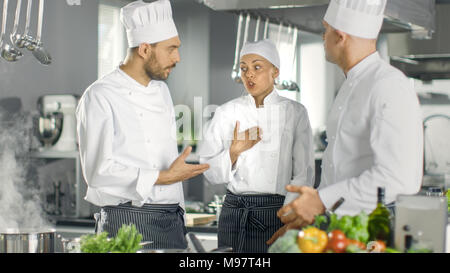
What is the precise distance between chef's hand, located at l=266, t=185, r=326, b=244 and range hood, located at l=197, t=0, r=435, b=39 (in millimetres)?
1452

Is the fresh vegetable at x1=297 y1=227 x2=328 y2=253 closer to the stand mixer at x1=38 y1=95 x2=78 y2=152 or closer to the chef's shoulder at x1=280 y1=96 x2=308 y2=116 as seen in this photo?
the chef's shoulder at x1=280 y1=96 x2=308 y2=116

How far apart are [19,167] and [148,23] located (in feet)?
7.93

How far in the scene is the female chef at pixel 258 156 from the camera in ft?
10.1

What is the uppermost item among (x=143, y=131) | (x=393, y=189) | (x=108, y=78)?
(x=108, y=78)

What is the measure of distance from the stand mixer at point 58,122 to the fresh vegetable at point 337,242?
11.1 ft

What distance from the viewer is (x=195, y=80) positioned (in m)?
5.90

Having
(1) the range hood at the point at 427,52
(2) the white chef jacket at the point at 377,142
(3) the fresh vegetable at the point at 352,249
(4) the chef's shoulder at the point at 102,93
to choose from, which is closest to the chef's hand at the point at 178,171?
(4) the chef's shoulder at the point at 102,93

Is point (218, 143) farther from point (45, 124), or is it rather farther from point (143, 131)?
point (45, 124)

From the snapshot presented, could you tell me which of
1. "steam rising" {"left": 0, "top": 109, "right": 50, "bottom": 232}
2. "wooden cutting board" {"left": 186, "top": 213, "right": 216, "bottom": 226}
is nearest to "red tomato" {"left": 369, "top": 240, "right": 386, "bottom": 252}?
"wooden cutting board" {"left": 186, "top": 213, "right": 216, "bottom": 226}

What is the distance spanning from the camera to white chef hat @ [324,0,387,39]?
230 centimetres
